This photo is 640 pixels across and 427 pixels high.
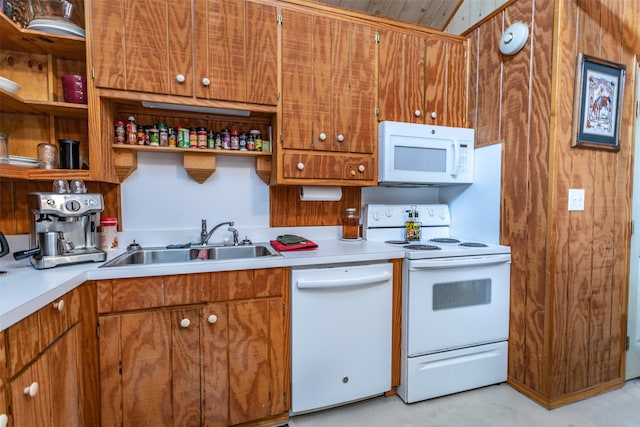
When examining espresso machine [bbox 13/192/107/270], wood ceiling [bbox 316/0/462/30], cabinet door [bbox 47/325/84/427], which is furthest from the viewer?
wood ceiling [bbox 316/0/462/30]

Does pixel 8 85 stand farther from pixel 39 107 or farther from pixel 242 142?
pixel 242 142

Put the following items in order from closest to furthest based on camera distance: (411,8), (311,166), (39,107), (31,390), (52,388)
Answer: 1. (31,390)
2. (52,388)
3. (39,107)
4. (311,166)
5. (411,8)

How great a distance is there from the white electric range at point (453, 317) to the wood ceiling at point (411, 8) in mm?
1837

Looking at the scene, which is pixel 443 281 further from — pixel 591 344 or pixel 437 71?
pixel 437 71

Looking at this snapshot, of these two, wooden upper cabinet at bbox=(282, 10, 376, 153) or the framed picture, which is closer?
the framed picture

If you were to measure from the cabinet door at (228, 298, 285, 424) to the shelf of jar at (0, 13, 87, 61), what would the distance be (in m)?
1.50

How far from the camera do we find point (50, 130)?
5.31 ft

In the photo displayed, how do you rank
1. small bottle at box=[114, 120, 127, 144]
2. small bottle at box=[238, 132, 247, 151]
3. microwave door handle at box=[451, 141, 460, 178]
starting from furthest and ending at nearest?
microwave door handle at box=[451, 141, 460, 178] → small bottle at box=[238, 132, 247, 151] → small bottle at box=[114, 120, 127, 144]

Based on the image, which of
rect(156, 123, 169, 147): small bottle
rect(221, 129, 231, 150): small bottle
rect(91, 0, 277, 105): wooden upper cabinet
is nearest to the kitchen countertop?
rect(156, 123, 169, 147): small bottle

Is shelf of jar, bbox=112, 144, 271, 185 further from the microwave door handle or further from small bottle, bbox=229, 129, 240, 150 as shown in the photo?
the microwave door handle

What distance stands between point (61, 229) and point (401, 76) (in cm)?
202

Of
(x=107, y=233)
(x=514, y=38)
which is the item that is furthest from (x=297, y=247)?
(x=514, y=38)

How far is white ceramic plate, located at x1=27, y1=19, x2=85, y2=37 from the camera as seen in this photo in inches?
55.5

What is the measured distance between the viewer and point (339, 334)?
160cm
